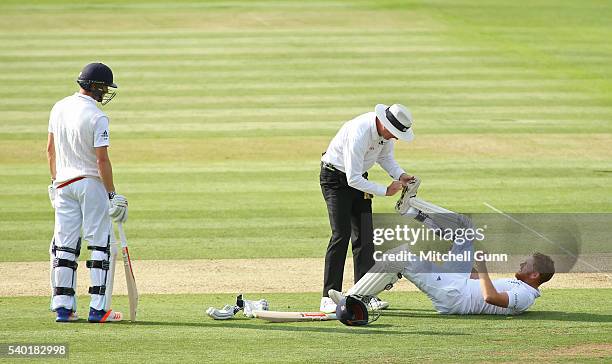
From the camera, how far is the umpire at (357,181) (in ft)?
30.5

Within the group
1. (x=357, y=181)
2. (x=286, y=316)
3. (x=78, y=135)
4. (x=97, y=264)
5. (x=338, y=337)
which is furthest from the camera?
(x=357, y=181)

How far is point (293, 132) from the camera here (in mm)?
19938

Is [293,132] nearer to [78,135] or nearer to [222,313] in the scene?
[222,313]

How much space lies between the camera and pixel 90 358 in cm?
770

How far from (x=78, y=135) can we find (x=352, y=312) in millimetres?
2475

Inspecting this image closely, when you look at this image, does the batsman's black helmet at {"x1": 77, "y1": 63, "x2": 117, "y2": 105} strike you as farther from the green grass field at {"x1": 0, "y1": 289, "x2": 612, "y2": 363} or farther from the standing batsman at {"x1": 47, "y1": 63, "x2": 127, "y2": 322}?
the green grass field at {"x1": 0, "y1": 289, "x2": 612, "y2": 363}

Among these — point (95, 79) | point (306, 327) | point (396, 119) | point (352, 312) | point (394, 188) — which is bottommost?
point (306, 327)

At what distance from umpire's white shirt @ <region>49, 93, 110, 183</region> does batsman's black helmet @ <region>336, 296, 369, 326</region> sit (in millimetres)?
2118

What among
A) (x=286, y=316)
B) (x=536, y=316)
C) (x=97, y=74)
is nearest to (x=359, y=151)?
(x=286, y=316)

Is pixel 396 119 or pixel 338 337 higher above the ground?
pixel 396 119

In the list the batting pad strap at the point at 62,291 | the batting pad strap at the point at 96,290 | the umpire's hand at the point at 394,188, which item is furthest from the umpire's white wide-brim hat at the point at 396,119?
the batting pad strap at the point at 62,291

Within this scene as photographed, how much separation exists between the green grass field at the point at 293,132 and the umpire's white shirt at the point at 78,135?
1203mm

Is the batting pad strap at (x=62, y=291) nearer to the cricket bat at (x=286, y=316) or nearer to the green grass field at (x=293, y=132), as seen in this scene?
the green grass field at (x=293, y=132)

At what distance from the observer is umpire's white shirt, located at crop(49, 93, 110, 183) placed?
8.77m
